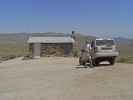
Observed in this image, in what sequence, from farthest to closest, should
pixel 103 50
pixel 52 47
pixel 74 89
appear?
1. pixel 52 47
2. pixel 103 50
3. pixel 74 89

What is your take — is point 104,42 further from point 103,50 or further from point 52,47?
point 52,47

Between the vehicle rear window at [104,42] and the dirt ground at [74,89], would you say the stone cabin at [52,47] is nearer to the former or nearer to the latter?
the vehicle rear window at [104,42]

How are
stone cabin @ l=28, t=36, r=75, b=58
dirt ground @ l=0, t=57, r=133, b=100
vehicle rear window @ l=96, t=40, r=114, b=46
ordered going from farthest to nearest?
stone cabin @ l=28, t=36, r=75, b=58 < vehicle rear window @ l=96, t=40, r=114, b=46 < dirt ground @ l=0, t=57, r=133, b=100

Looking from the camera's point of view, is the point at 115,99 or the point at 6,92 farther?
the point at 6,92

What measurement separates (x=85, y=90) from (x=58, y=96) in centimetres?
164

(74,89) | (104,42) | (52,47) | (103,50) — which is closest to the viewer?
(74,89)

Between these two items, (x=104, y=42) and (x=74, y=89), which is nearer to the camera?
(x=74, y=89)

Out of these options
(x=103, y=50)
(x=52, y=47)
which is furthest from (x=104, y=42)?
(x=52, y=47)

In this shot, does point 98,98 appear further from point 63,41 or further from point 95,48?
point 63,41

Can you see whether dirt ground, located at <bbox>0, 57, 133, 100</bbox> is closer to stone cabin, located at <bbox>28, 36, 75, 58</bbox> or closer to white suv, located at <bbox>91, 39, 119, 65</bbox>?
white suv, located at <bbox>91, 39, 119, 65</bbox>

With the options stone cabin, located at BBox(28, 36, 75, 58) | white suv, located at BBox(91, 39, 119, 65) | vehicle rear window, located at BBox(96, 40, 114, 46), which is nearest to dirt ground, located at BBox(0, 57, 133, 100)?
white suv, located at BBox(91, 39, 119, 65)

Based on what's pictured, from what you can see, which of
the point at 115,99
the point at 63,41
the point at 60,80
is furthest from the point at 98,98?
the point at 63,41

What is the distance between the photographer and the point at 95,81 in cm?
1848

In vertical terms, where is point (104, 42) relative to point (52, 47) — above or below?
above
